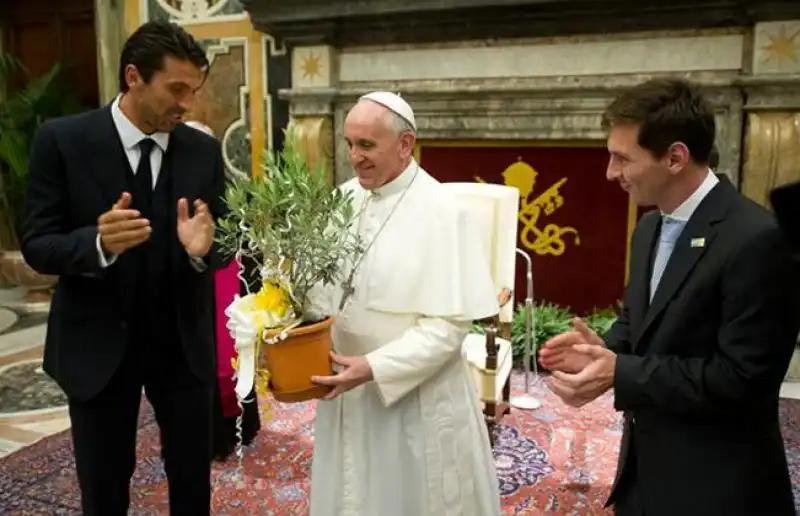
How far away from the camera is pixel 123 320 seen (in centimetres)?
184

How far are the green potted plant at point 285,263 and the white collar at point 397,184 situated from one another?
28 cm

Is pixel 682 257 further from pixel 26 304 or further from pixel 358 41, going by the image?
pixel 26 304

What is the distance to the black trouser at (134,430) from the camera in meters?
1.86

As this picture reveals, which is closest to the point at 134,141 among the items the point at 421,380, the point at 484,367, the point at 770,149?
the point at 421,380

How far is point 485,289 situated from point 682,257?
65 cm

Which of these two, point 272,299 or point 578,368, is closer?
point 578,368

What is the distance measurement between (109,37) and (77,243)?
498 cm

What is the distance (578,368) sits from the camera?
1545 millimetres

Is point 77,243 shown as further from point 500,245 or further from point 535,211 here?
point 535,211

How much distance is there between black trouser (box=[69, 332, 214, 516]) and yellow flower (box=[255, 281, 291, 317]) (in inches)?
15.4

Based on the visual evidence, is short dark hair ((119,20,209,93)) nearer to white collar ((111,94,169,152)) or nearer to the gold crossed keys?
white collar ((111,94,169,152))

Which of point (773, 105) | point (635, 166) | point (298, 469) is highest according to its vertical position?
point (773, 105)

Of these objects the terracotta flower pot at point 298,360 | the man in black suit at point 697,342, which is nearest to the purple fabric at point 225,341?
the terracotta flower pot at point 298,360

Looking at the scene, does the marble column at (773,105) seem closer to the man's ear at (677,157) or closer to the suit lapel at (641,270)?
the suit lapel at (641,270)
